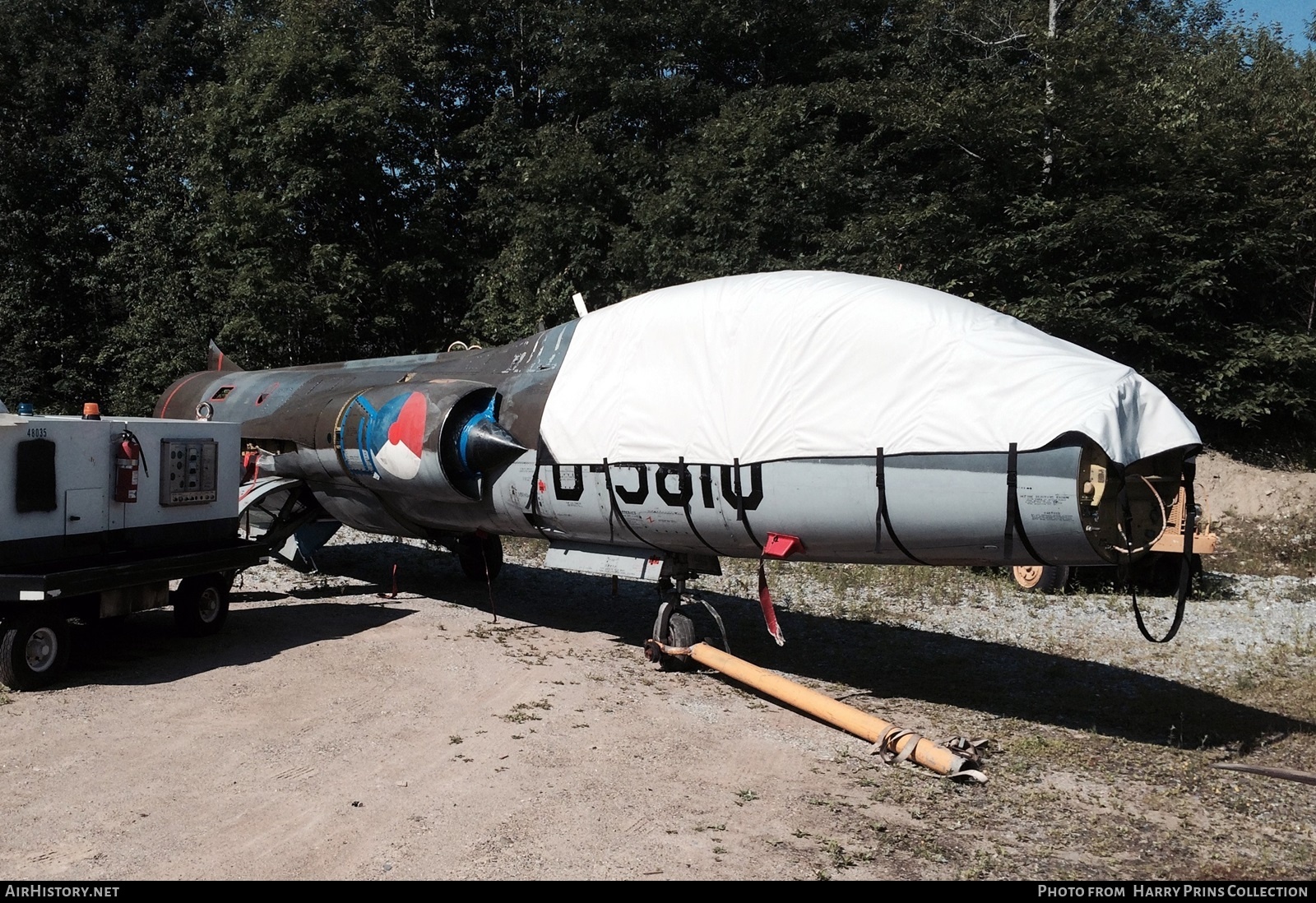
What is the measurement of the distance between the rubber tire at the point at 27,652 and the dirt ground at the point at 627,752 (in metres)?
0.20

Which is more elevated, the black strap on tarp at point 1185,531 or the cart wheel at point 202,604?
the black strap on tarp at point 1185,531

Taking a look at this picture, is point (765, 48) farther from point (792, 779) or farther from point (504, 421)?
point (792, 779)

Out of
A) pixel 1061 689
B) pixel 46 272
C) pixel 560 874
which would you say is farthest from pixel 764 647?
pixel 46 272

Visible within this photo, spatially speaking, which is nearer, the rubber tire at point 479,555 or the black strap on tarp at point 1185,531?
the black strap on tarp at point 1185,531

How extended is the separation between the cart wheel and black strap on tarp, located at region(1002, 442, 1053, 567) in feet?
24.5

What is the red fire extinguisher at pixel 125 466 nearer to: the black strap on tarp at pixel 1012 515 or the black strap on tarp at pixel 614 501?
the black strap on tarp at pixel 614 501

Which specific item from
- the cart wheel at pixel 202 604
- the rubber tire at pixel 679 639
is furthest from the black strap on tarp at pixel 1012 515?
the cart wheel at pixel 202 604

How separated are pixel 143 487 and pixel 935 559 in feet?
23.1

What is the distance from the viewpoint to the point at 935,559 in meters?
7.28

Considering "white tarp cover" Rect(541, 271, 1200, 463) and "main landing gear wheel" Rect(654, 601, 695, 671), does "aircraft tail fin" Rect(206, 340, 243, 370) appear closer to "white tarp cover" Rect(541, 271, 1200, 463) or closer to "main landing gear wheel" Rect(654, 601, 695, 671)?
"white tarp cover" Rect(541, 271, 1200, 463)

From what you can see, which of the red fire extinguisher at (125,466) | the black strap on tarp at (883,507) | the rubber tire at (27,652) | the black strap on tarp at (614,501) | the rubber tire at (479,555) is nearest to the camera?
the black strap on tarp at (883,507)

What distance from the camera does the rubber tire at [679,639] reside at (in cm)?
907

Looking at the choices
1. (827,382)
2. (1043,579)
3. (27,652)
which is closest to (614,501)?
(827,382)

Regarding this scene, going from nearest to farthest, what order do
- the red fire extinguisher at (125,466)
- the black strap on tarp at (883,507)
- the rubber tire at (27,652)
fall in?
the black strap on tarp at (883,507) → the rubber tire at (27,652) → the red fire extinguisher at (125,466)
